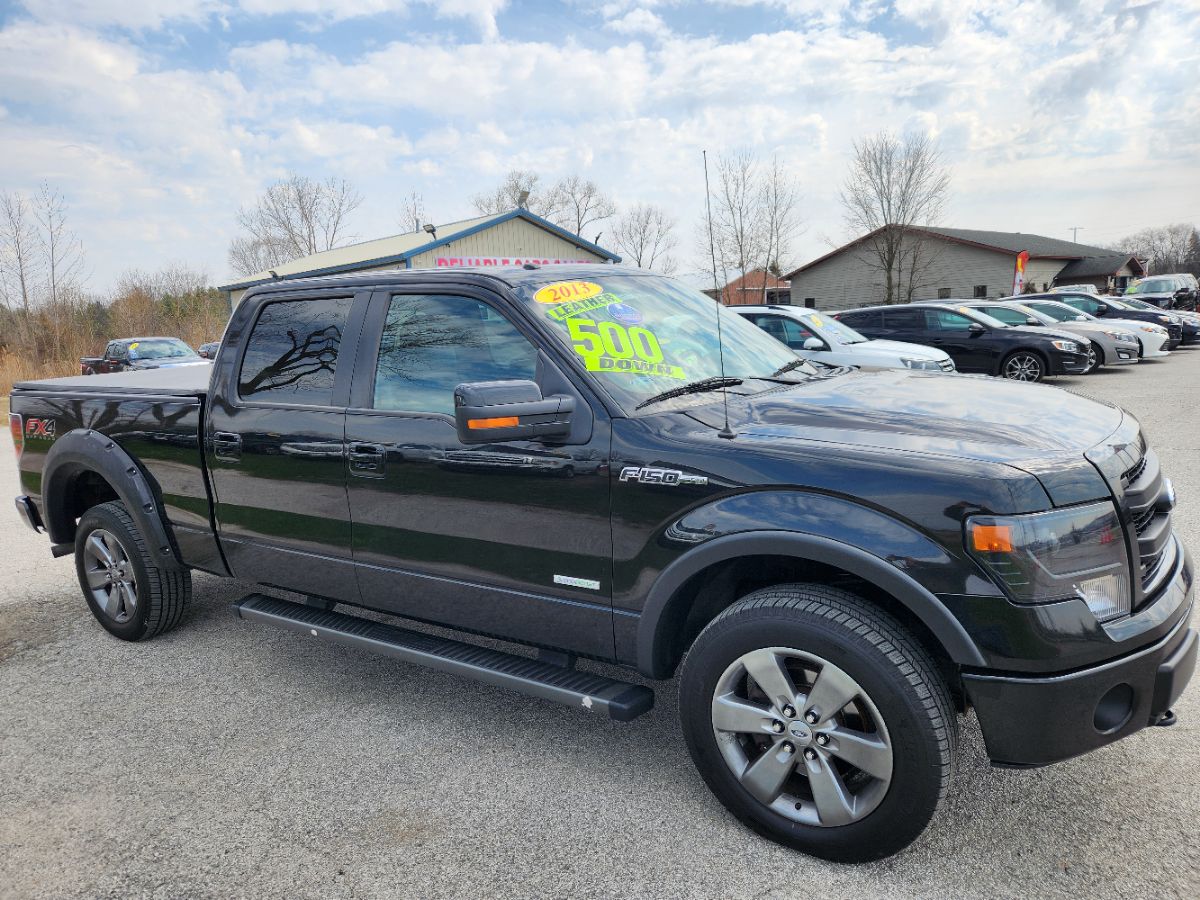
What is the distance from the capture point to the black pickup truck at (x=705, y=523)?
2203mm

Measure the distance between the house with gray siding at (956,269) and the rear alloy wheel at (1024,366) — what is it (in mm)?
35261

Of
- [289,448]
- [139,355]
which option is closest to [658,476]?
[289,448]

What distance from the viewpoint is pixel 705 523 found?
2535 millimetres

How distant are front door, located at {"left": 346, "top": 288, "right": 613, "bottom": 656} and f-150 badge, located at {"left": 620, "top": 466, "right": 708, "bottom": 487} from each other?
0.33 feet

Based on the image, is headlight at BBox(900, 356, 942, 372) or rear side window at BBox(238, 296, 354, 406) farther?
headlight at BBox(900, 356, 942, 372)

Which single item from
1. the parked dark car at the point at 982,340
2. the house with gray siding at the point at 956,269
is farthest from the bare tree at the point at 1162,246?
the parked dark car at the point at 982,340

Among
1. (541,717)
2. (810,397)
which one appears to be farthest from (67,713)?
(810,397)

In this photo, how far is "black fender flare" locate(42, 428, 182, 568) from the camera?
4188mm

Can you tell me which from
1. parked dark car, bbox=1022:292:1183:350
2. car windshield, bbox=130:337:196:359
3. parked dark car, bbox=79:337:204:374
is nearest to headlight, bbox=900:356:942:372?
parked dark car, bbox=1022:292:1183:350

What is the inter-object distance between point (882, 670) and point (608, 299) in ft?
5.79

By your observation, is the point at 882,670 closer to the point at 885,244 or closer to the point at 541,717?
the point at 541,717

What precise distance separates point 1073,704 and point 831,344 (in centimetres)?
942

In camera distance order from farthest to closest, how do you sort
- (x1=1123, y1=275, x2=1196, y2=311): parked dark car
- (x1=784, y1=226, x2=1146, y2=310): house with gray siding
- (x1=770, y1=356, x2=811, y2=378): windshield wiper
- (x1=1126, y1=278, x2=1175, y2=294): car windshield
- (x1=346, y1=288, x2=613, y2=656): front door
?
(x1=784, y1=226, x2=1146, y2=310): house with gray siding → (x1=1126, y1=278, x2=1175, y2=294): car windshield → (x1=1123, y1=275, x2=1196, y2=311): parked dark car → (x1=770, y1=356, x2=811, y2=378): windshield wiper → (x1=346, y1=288, x2=613, y2=656): front door

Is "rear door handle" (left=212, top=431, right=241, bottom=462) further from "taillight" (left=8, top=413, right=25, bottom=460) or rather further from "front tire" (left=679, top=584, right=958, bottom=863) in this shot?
"front tire" (left=679, top=584, right=958, bottom=863)
